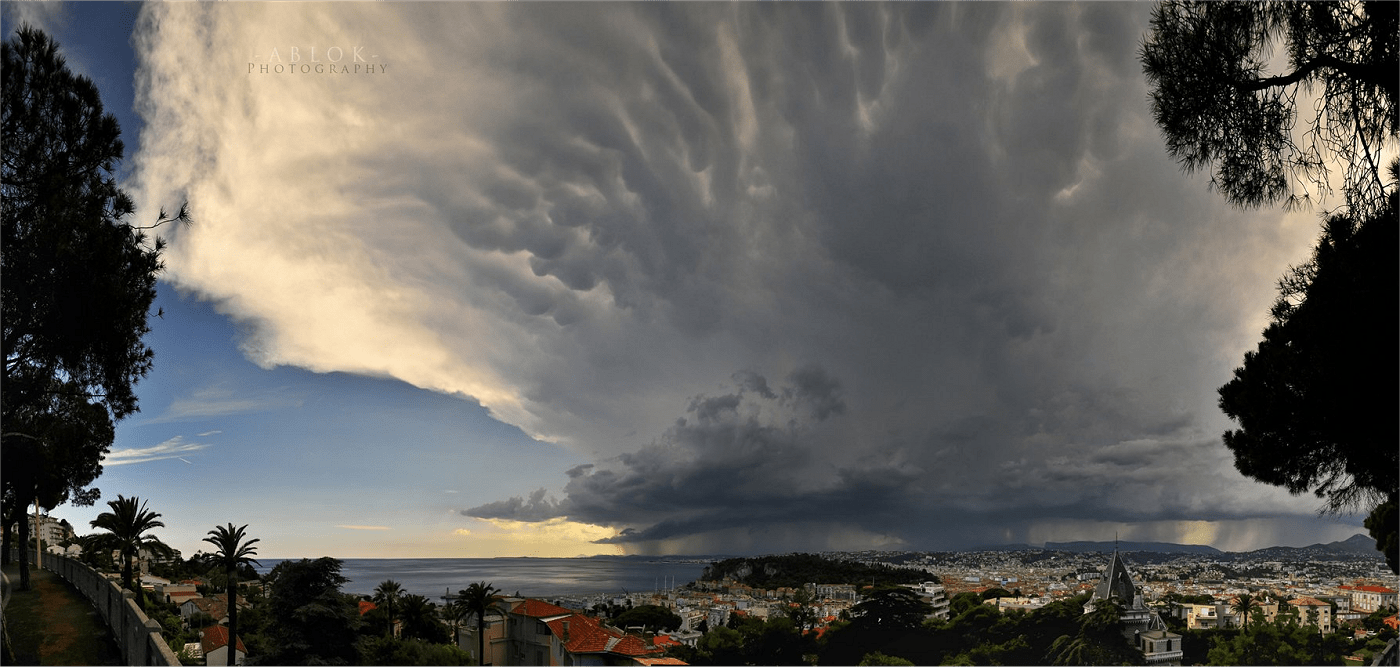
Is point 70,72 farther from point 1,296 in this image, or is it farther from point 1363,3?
point 1363,3

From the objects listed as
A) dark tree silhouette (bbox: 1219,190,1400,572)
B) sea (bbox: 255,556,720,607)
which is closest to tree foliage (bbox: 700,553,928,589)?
sea (bbox: 255,556,720,607)

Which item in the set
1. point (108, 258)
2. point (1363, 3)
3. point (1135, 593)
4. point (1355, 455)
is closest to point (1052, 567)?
point (1135, 593)

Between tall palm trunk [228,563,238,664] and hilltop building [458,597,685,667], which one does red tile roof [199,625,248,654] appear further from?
hilltop building [458,597,685,667]

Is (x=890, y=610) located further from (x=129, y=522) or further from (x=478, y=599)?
(x=129, y=522)

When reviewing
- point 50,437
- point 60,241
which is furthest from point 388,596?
point 60,241

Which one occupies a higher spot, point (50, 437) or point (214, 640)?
point (50, 437)
